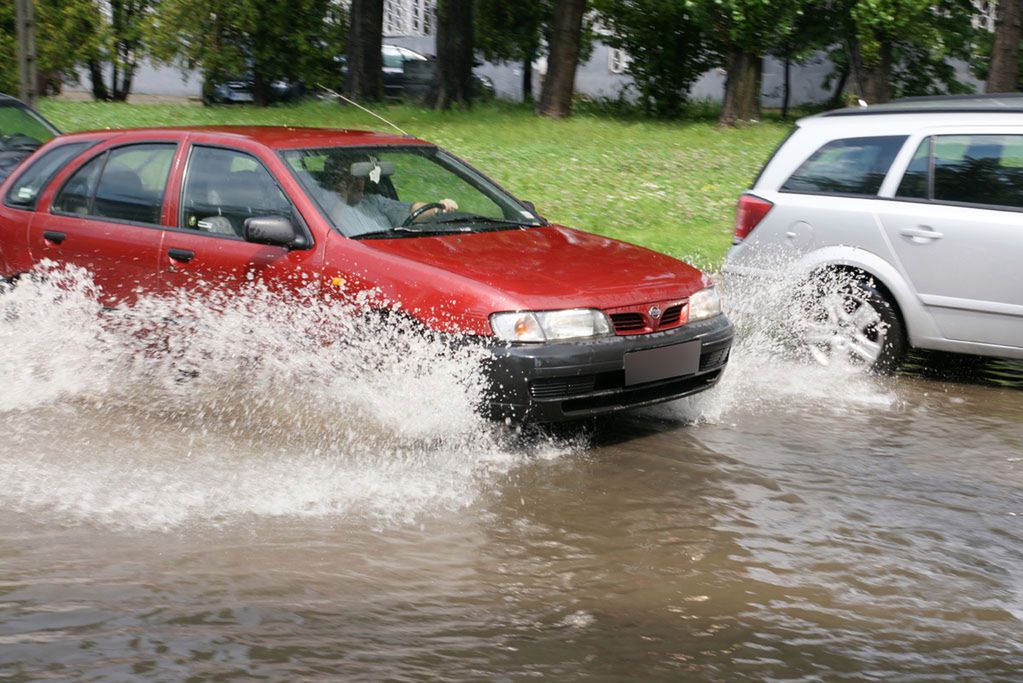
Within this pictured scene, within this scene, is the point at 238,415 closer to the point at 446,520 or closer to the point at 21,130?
the point at 446,520

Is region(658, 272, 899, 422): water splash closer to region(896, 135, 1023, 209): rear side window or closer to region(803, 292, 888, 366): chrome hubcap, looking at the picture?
region(803, 292, 888, 366): chrome hubcap

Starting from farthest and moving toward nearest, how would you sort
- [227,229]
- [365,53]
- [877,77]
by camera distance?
[365,53], [877,77], [227,229]

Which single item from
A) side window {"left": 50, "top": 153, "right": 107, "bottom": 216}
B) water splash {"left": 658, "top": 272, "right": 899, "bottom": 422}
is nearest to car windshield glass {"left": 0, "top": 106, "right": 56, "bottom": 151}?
side window {"left": 50, "top": 153, "right": 107, "bottom": 216}

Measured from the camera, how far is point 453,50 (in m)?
24.8

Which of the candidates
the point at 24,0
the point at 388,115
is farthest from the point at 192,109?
the point at 24,0

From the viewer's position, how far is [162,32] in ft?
94.2

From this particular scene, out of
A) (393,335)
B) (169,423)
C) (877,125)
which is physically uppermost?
(877,125)

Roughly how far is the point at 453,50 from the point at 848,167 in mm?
17028

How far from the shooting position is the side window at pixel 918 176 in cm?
827

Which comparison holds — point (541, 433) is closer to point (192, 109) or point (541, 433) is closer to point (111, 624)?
point (111, 624)

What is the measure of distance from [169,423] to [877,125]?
467 centimetres

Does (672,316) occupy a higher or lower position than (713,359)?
higher

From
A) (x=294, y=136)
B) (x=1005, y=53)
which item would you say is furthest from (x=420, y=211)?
(x=1005, y=53)

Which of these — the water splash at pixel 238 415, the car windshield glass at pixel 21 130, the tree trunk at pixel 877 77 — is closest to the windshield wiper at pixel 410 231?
the water splash at pixel 238 415
